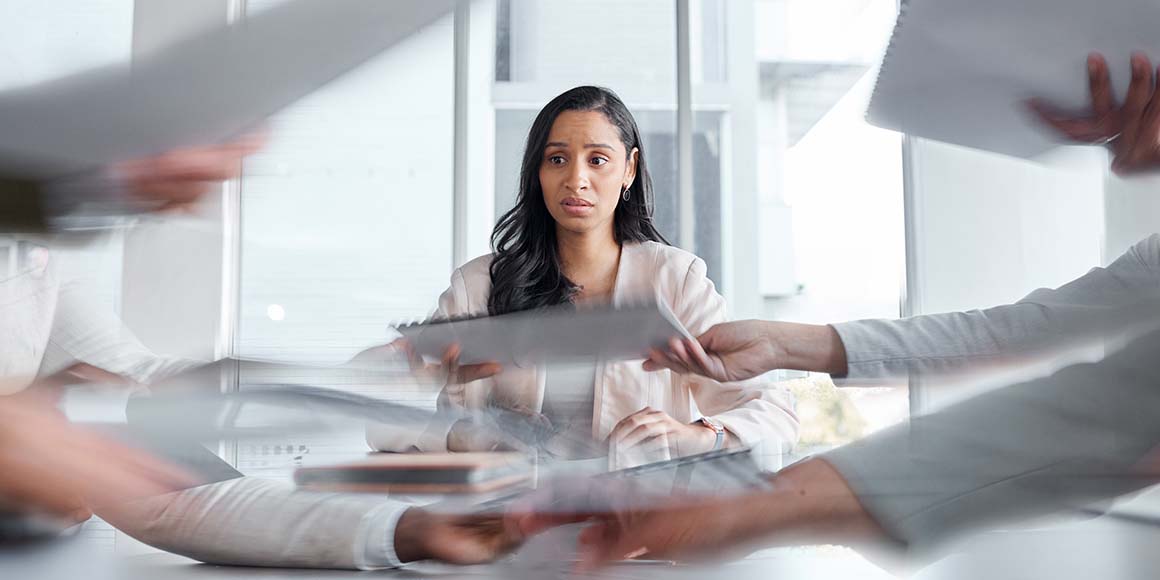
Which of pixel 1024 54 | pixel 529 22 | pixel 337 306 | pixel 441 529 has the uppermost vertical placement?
pixel 529 22

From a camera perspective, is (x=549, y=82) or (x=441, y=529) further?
(x=549, y=82)

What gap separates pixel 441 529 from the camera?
385 millimetres

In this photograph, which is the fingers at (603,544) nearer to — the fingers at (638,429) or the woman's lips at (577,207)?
the fingers at (638,429)

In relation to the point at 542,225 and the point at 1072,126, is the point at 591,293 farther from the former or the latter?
the point at 1072,126

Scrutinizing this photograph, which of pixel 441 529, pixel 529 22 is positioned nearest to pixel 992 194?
pixel 441 529

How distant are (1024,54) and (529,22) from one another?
422 millimetres

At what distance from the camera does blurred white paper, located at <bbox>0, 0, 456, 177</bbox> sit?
379 mm

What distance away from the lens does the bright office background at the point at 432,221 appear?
1.28 feet

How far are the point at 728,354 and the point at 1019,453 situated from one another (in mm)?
136

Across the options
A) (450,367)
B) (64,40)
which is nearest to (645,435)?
(450,367)

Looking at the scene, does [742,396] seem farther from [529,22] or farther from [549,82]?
[529,22]

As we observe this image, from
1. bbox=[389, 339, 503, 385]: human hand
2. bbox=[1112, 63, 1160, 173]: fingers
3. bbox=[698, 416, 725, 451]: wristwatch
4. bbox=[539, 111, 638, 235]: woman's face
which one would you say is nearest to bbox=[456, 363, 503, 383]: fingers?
bbox=[389, 339, 503, 385]: human hand

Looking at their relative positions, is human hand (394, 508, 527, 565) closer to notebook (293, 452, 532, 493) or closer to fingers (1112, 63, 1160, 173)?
notebook (293, 452, 532, 493)

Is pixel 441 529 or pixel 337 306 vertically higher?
pixel 337 306
